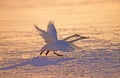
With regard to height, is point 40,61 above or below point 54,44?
below

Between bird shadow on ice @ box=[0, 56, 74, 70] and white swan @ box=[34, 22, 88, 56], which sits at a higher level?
white swan @ box=[34, 22, 88, 56]

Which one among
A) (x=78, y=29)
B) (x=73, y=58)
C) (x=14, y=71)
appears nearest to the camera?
(x=14, y=71)

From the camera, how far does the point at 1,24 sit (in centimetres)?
1841

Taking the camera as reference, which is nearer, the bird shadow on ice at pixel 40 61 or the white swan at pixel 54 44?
the bird shadow on ice at pixel 40 61

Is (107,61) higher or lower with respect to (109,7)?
lower

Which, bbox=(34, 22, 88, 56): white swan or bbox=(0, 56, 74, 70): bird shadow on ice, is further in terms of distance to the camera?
bbox=(34, 22, 88, 56): white swan

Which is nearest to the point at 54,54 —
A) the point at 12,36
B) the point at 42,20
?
the point at 12,36

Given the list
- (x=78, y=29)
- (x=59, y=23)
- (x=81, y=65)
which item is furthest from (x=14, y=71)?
(x=59, y=23)

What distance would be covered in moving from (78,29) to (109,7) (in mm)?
7490

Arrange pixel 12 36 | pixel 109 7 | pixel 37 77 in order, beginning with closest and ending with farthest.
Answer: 1. pixel 37 77
2. pixel 12 36
3. pixel 109 7

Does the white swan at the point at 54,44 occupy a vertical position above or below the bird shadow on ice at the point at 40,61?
above

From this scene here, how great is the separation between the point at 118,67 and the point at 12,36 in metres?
5.63

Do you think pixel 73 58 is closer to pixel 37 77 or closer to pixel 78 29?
pixel 37 77

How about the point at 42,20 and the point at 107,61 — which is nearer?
the point at 107,61
